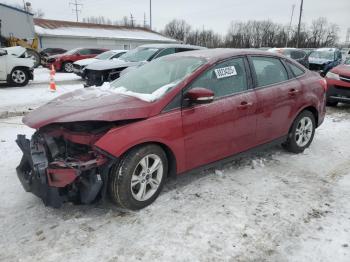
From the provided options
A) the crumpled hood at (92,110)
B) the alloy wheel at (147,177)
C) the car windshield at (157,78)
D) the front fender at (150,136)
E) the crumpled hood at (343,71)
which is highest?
the car windshield at (157,78)

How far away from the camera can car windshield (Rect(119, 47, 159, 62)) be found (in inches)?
418

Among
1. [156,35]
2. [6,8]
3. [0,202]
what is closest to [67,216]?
[0,202]

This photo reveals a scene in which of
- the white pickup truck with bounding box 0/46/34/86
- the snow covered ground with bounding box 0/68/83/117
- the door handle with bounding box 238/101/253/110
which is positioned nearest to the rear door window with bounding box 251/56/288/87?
the door handle with bounding box 238/101/253/110

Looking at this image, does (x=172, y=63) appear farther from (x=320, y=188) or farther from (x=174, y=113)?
(x=320, y=188)

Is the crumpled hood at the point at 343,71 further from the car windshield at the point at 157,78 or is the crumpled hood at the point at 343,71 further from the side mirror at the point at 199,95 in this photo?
the side mirror at the point at 199,95

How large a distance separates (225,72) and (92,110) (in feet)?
5.53

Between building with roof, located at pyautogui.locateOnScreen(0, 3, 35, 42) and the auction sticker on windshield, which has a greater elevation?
building with roof, located at pyautogui.locateOnScreen(0, 3, 35, 42)

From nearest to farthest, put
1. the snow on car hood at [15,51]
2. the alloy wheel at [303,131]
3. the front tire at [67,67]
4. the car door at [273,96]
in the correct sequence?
the car door at [273,96] < the alloy wheel at [303,131] < the snow on car hood at [15,51] < the front tire at [67,67]

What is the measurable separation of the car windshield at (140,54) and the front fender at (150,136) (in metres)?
7.53

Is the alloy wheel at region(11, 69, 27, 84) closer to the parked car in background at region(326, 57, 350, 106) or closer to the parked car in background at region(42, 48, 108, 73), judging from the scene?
the parked car in background at region(42, 48, 108, 73)

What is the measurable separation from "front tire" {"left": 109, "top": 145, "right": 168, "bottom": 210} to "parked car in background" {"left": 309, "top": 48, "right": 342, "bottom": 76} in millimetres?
16054

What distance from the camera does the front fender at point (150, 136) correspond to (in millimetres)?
2955

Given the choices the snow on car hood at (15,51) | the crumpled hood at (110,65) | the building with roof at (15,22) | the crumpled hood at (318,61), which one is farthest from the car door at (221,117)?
the building with roof at (15,22)

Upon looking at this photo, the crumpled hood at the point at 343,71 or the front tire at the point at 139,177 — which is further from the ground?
the crumpled hood at the point at 343,71
